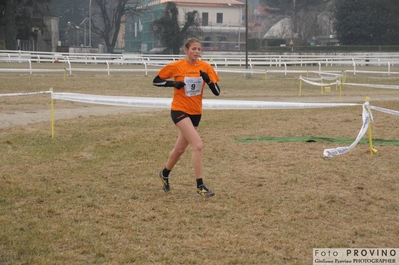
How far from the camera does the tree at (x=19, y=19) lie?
56.6 metres

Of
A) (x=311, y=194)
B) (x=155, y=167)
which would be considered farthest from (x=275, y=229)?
(x=155, y=167)

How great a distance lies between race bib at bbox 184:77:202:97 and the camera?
798cm

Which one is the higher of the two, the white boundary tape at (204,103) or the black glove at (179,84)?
the black glove at (179,84)

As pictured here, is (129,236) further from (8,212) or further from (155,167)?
(155,167)

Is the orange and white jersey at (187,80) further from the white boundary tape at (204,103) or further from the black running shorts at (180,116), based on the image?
the white boundary tape at (204,103)

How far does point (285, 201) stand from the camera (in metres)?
7.93

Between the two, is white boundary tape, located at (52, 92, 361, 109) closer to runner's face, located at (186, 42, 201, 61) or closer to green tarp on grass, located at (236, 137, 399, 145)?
green tarp on grass, located at (236, 137, 399, 145)

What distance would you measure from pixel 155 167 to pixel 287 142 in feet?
11.2

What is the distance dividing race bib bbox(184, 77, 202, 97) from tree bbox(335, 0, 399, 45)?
6407 centimetres

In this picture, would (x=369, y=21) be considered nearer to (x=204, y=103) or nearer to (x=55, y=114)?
(x=55, y=114)

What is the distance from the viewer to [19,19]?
59.5 m

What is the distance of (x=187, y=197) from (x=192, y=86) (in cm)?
133

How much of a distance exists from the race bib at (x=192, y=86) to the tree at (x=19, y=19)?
168 feet

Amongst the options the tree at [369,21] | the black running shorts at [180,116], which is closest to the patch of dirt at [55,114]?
the black running shorts at [180,116]
